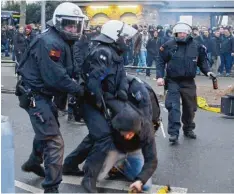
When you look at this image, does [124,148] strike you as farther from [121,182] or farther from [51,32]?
[51,32]

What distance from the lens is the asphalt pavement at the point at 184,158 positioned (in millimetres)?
4954

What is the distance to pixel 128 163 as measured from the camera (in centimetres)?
489

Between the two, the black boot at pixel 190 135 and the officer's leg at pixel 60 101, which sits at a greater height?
the officer's leg at pixel 60 101

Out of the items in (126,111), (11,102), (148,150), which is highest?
(126,111)

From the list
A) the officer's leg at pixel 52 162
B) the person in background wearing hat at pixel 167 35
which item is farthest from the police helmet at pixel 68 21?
the person in background wearing hat at pixel 167 35

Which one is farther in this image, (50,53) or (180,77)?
(180,77)

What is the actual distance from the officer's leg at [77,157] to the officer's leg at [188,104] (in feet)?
7.40

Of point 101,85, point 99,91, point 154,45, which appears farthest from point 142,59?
point 99,91

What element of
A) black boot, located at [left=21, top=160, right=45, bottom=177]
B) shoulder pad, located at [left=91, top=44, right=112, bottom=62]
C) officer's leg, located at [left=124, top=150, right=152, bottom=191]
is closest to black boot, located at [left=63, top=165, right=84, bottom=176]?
black boot, located at [left=21, top=160, right=45, bottom=177]

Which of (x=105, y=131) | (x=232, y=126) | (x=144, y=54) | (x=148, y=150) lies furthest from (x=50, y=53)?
(x=144, y=54)

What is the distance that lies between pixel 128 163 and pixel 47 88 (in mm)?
1156

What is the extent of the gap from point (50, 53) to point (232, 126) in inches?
185

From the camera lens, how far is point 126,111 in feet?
14.3

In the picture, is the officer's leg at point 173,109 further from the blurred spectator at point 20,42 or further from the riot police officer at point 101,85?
the blurred spectator at point 20,42
